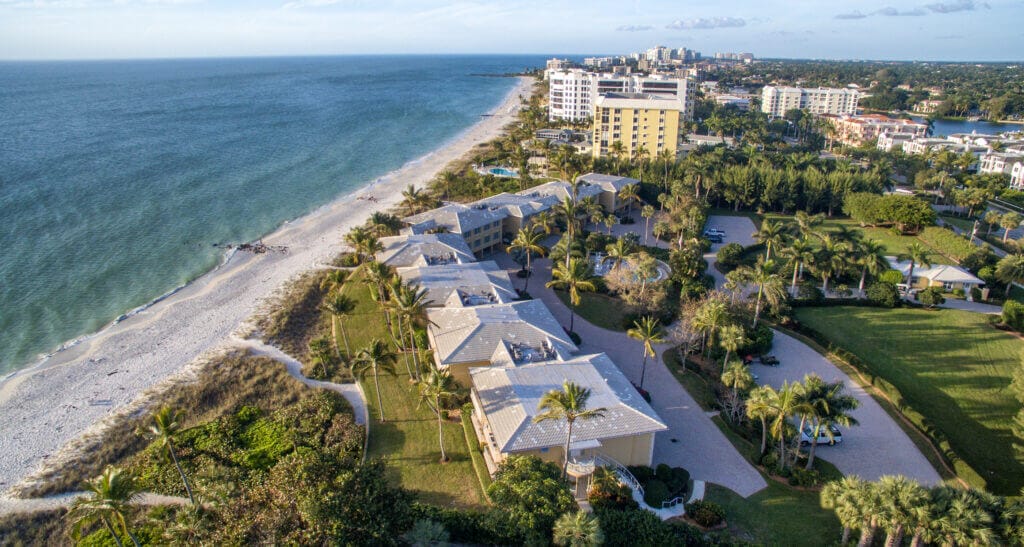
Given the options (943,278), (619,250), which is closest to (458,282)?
(619,250)

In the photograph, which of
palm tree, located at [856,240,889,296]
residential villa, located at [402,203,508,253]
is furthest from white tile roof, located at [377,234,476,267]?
palm tree, located at [856,240,889,296]

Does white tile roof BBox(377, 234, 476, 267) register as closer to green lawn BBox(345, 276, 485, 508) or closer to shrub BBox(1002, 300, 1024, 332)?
green lawn BBox(345, 276, 485, 508)

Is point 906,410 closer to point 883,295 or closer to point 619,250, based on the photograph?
point 883,295

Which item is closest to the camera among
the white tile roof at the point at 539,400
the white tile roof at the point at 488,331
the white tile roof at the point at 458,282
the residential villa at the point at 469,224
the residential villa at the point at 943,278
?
the white tile roof at the point at 539,400

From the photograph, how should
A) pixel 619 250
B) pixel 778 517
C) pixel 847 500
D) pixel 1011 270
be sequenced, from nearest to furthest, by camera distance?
1. pixel 847 500
2. pixel 778 517
3. pixel 619 250
4. pixel 1011 270

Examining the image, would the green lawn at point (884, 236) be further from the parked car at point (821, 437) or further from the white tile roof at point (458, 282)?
the white tile roof at point (458, 282)

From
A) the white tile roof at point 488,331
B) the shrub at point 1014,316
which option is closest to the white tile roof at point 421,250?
the white tile roof at point 488,331
